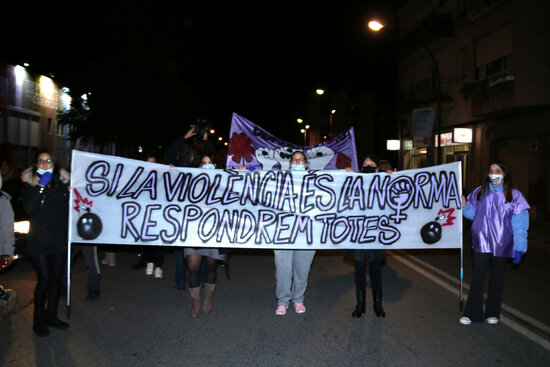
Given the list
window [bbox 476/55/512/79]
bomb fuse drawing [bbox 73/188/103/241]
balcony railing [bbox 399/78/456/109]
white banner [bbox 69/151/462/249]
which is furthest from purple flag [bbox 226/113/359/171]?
balcony railing [bbox 399/78/456/109]

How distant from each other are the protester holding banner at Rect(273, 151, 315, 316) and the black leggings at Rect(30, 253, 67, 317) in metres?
2.27

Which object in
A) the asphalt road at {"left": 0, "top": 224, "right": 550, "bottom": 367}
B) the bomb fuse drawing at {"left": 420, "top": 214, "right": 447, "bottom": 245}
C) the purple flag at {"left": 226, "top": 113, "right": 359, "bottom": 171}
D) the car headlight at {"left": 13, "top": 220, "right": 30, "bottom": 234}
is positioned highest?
the purple flag at {"left": 226, "top": 113, "right": 359, "bottom": 171}

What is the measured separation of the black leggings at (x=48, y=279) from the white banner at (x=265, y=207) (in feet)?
1.64

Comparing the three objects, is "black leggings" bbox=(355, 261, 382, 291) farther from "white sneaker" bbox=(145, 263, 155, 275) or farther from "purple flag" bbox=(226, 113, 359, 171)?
"white sneaker" bbox=(145, 263, 155, 275)

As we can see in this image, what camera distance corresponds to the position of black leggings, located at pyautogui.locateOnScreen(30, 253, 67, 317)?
185 inches

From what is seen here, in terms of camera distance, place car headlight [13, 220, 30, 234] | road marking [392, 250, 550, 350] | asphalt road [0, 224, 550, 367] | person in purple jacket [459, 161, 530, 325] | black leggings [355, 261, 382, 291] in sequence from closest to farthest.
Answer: asphalt road [0, 224, 550, 367]
road marking [392, 250, 550, 350]
person in purple jacket [459, 161, 530, 325]
black leggings [355, 261, 382, 291]
car headlight [13, 220, 30, 234]

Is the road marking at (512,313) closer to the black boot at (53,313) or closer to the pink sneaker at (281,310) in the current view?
the pink sneaker at (281,310)

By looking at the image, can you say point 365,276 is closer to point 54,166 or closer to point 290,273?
point 290,273

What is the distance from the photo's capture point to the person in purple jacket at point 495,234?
5.04 m

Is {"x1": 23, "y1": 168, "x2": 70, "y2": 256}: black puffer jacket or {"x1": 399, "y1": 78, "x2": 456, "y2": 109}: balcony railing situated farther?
{"x1": 399, "y1": 78, "x2": 456, "y2": 109}: balcony railing

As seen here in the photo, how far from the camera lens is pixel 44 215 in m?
4.74

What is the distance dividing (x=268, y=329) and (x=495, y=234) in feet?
8.30

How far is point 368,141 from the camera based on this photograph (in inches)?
1783

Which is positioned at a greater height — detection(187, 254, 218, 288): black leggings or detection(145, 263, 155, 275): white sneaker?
detection(187, 254, 218, 288): black leggings
